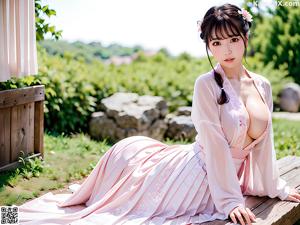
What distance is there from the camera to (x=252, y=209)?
10.9 feet

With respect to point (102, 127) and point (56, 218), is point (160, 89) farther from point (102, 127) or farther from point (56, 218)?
point (56, 218)

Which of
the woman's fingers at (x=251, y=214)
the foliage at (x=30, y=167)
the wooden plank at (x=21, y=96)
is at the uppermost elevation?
the wooden plank at (x=21, y=96)

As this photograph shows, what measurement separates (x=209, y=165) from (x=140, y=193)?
47 cm

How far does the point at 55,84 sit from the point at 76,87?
0.46m

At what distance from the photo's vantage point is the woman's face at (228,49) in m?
A: 3.16

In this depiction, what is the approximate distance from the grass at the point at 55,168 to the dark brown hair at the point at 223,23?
211cm

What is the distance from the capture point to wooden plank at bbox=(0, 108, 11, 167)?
4.93m

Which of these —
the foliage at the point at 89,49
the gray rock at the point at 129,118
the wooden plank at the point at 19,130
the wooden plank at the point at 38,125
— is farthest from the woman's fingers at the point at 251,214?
the foliage at the point at 89,49

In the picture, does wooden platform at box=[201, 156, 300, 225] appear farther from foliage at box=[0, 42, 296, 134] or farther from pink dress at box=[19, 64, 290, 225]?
foliage at box=[0, 42, 296, 134]

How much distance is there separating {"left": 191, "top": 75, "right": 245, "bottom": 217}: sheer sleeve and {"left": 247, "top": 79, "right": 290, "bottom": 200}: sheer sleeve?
309 mm

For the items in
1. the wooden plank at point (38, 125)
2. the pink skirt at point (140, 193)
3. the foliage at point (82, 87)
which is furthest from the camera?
the foliage at point (82, 87)

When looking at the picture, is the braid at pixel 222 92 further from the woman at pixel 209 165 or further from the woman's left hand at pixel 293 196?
the woman's left hand at pixel 293 196

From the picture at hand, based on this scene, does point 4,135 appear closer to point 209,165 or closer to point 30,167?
point 30,167

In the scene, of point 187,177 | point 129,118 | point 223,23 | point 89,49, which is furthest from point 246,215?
point 89,49
